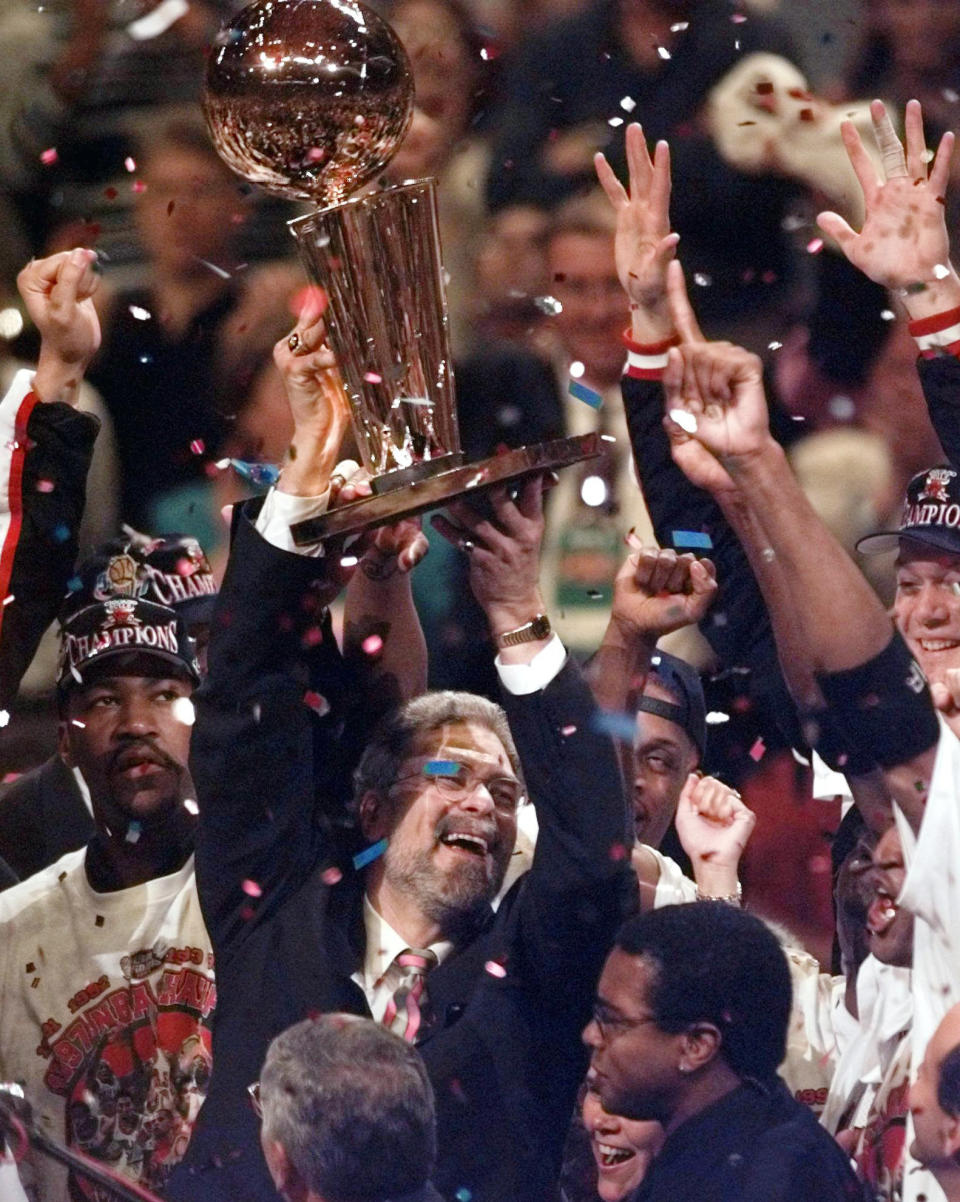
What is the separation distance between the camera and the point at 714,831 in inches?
94.7

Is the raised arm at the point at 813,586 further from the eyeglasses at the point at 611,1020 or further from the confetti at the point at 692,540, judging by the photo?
A: the eyeglasses at the point at 611,1020

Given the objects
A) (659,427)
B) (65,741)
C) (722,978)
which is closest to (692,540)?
(659,427)

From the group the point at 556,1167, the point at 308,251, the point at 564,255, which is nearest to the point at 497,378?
the point at 564,255

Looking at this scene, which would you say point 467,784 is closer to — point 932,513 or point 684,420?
point 684,420

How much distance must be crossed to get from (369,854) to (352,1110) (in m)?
0.34

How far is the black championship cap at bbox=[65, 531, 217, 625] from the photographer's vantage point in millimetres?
2502

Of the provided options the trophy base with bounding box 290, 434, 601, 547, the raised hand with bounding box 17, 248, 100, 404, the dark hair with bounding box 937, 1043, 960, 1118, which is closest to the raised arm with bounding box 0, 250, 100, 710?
the raised hand with bounding box 17, 248, 100, 404

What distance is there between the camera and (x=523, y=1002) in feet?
7.27

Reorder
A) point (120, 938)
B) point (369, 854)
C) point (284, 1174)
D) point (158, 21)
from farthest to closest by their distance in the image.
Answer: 1. point (158, 21)
2. point (120, 938)
3. point (369, 854)
4. point (284, 1174)

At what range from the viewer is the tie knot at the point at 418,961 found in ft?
7.41

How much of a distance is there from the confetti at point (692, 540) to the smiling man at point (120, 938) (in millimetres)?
557

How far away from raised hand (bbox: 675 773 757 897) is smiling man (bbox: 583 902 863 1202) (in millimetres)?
154

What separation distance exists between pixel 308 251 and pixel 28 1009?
2.96ft

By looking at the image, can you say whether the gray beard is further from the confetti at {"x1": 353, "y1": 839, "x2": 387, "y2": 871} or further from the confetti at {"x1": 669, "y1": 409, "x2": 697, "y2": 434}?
the confetti at {"x1": 669, "y1": 409, "x2": 697, "y2": 434}
